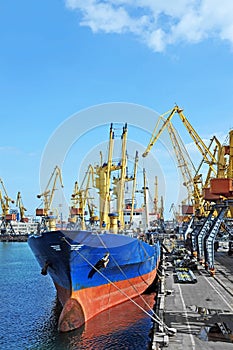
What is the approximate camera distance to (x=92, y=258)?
21.2 meters

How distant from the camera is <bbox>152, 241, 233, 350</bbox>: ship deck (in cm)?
1417

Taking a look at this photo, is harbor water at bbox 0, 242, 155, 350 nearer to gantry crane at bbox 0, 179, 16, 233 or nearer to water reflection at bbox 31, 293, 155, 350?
water reflection at bbox 31, 293, 155, 350

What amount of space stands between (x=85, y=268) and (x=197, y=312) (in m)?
6.47

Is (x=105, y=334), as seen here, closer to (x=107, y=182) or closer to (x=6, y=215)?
(x=107, y=182)

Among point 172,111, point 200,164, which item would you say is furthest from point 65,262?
point 200,164

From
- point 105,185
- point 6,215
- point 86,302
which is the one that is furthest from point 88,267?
point 6,215

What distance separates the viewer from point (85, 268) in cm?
2103

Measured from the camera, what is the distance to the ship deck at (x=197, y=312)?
46.5 feet

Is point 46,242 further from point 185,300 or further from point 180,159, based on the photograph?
point 180,159

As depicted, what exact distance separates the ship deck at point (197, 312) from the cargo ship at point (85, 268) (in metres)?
2.92

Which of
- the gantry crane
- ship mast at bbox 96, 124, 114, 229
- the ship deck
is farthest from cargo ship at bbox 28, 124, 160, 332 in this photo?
the gantry crane

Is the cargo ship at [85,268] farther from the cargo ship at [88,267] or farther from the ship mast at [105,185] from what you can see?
the ship mast at [105,185]

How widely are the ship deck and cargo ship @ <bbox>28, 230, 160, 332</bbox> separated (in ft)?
9.58

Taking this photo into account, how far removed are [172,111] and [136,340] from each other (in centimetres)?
3920
